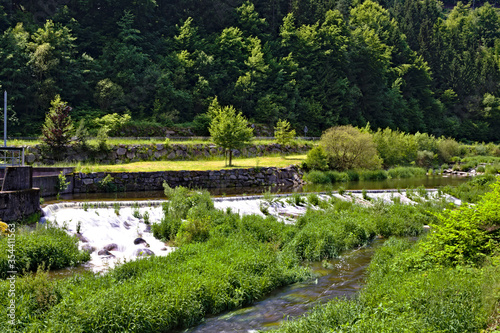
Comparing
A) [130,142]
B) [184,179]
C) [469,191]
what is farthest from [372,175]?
[130,142]

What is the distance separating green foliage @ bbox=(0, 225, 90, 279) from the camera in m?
10.6

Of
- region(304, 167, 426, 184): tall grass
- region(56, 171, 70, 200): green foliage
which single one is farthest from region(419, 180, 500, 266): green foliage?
region(304, 167, 426, 184): tall grass

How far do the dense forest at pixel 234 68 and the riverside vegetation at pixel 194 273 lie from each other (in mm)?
32791

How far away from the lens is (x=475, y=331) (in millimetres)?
6793

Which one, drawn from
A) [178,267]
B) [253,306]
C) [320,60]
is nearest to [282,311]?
[253,306]

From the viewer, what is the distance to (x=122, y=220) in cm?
1609

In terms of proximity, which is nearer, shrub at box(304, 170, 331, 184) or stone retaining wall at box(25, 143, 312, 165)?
stone retaining wall at box(25, 143, 312, 165)

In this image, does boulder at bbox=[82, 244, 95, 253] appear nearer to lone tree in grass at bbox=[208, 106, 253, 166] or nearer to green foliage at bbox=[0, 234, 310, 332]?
green foliage at bbox=[0, 234, 310, 332]

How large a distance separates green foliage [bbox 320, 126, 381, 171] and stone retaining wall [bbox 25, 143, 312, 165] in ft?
29.9

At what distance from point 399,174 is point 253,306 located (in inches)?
1313

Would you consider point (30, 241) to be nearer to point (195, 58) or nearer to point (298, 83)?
point (195, 58)

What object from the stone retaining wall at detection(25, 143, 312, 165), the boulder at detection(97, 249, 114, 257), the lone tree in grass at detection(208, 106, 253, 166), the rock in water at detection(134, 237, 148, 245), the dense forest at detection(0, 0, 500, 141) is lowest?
the boulder at detection(97, 249, 114, 257)

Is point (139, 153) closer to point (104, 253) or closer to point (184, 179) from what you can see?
point (184, 179)

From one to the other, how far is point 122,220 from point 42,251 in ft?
16.0
